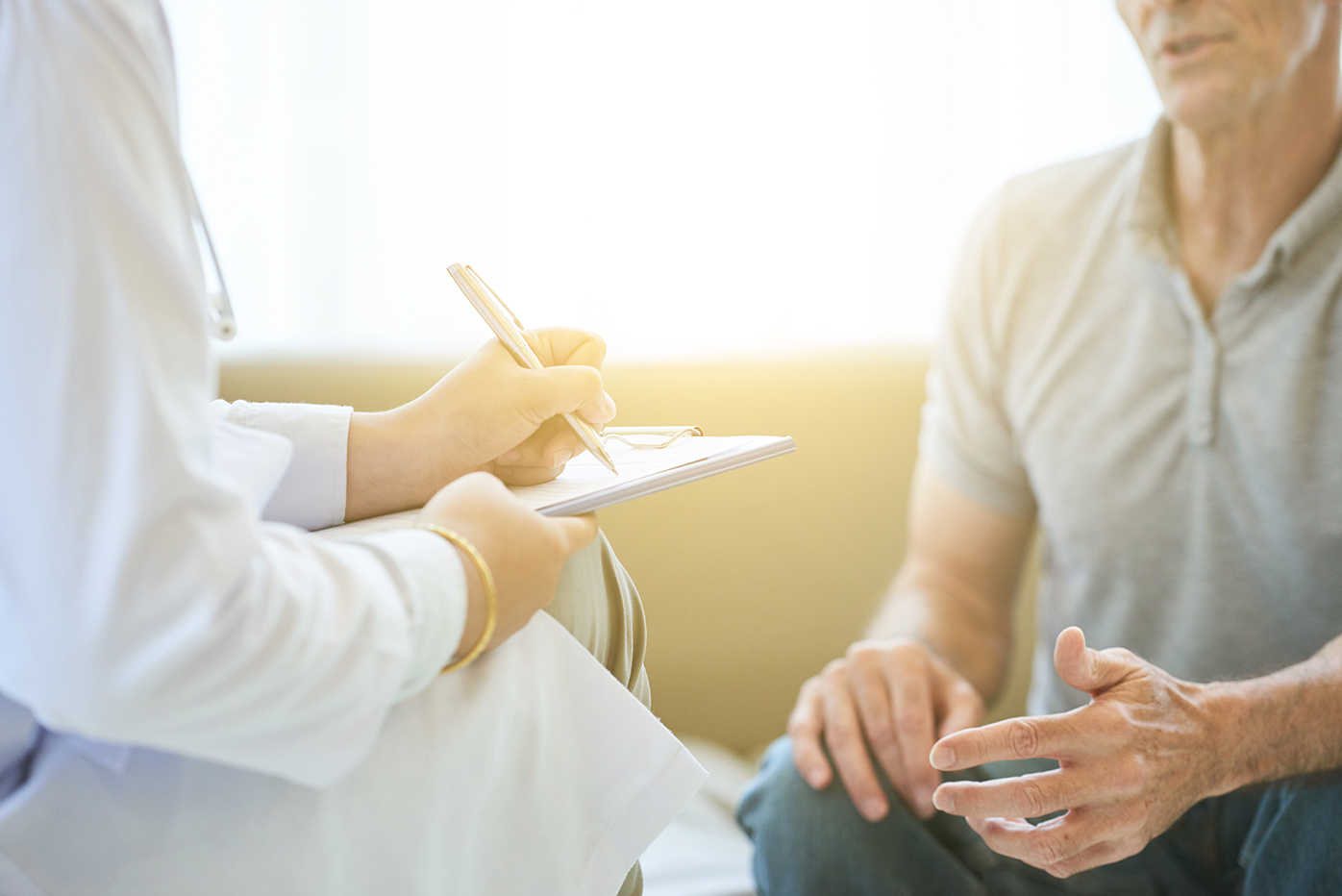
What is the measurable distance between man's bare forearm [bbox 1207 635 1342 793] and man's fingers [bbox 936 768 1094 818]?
12cm

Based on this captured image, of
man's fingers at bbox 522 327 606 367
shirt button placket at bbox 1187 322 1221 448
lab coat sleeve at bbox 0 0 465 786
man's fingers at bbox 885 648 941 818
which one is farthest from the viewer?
shirt button placket at bbox 1187 322 1221 448

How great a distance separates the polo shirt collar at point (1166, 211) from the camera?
0.69 m

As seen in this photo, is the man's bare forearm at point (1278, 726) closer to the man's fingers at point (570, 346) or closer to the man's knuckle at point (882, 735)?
the man's knuckle at point (882, 735)

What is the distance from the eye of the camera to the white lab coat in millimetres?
262

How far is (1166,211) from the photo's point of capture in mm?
793

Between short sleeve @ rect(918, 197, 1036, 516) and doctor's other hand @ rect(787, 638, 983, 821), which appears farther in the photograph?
short sleeve @ rect(918, 197, 1036, 516)

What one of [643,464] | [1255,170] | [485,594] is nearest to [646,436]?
[643,464]

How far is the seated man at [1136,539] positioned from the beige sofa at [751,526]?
5 centimetres

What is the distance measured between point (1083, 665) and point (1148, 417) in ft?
1.32

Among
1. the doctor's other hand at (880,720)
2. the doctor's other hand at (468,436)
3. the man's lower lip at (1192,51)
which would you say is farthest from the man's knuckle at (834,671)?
the man's lower lip at (1192,51)

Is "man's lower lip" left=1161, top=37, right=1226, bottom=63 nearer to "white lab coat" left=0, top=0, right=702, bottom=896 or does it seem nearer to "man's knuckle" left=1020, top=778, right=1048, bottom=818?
"man's knuckle" left=1020, top=778, right=1048, bottom=818

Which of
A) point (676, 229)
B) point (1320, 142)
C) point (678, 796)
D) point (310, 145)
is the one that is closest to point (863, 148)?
point (676, 229)

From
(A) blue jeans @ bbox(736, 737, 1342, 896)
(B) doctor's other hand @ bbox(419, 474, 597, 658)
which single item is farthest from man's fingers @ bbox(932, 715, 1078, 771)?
(B) doctor's other hand @ bbox(419, 474, 597, 658)

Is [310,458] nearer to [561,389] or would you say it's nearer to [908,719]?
[561,389]
